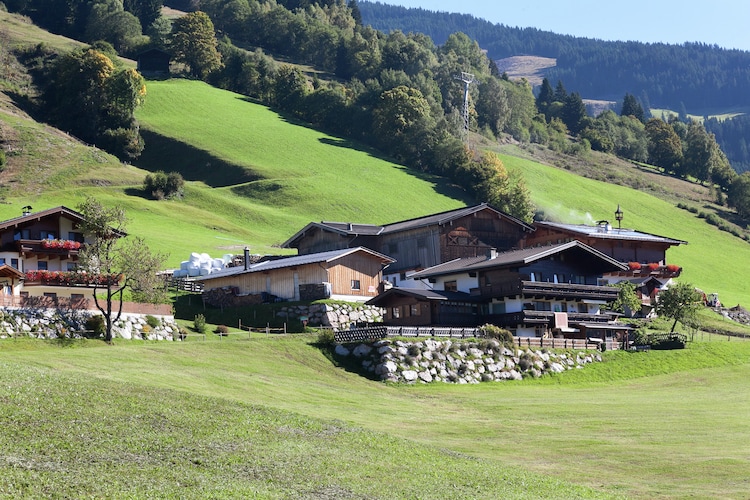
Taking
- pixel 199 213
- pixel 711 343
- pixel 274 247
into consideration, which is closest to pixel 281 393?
pixel 711 343

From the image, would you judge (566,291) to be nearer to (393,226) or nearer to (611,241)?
(393,226)

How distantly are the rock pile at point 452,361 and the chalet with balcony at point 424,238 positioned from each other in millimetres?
28307

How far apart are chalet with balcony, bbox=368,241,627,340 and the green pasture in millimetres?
14788

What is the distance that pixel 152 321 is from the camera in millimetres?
63375

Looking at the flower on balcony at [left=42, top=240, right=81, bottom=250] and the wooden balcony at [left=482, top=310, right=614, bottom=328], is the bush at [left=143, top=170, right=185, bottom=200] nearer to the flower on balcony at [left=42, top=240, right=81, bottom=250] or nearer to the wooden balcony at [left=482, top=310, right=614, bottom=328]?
the flower on balcony at [left=42, top=240, right=81, bottom=250]

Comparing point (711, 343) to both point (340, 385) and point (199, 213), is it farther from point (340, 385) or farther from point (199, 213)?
point (199, 213)

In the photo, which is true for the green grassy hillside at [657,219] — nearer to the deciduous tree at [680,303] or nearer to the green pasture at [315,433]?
the deciduous tree at [680,303]

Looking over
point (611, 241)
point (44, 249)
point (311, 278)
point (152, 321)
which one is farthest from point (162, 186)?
point (152, 321)

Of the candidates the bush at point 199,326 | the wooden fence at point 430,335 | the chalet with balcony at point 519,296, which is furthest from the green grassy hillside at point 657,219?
the bush at point 199,326

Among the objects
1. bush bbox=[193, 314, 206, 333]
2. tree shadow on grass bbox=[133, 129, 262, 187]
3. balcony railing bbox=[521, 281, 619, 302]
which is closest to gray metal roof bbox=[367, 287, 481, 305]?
balcony railing bbox=[521, 281, 619, 302]

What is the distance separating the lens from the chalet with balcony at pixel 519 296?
7231cm

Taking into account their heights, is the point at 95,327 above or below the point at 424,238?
below

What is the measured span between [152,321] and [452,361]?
18370 mm

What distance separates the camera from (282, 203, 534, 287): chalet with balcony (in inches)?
3738
